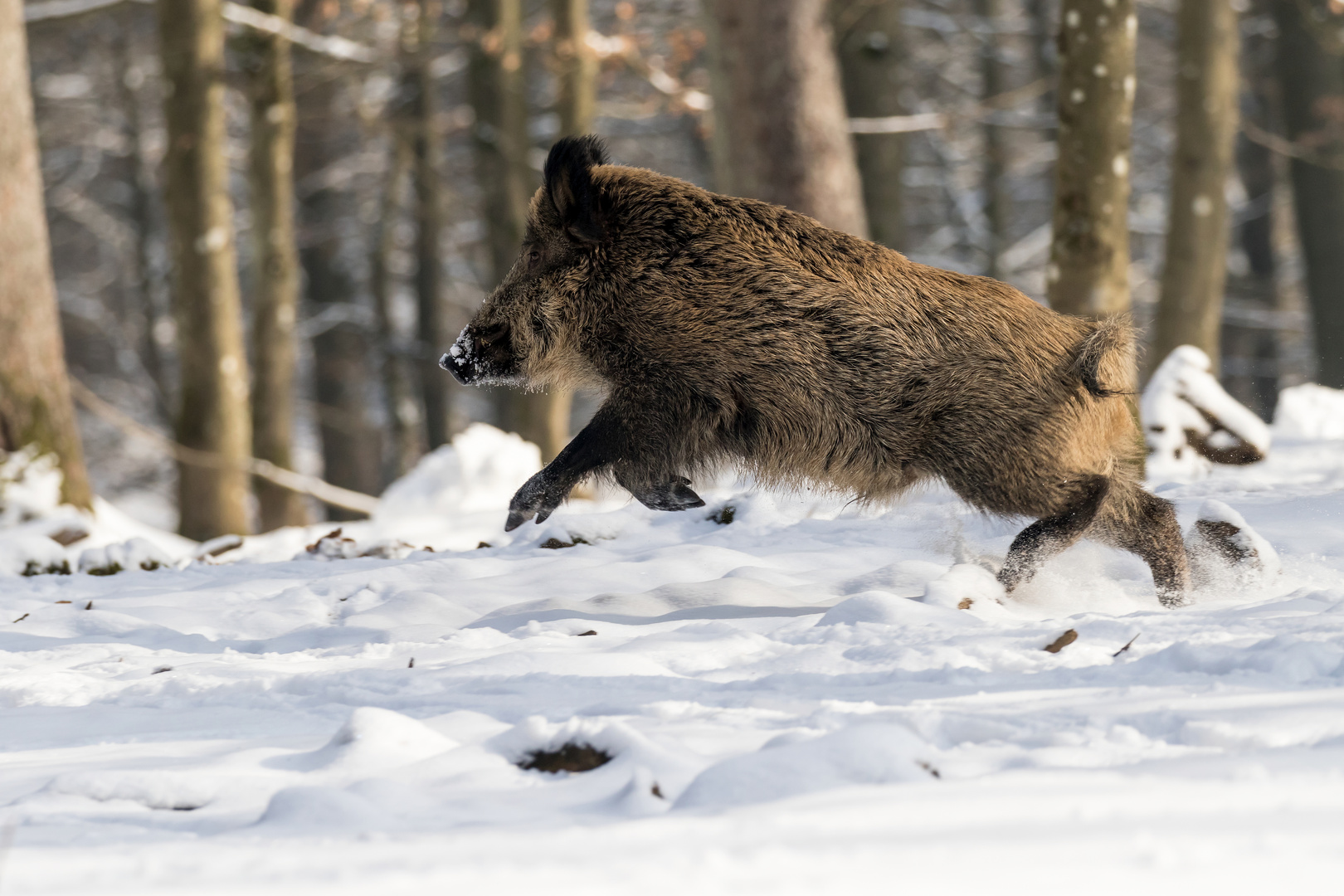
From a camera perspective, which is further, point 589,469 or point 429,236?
point 429,236

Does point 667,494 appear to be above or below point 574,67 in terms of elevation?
below

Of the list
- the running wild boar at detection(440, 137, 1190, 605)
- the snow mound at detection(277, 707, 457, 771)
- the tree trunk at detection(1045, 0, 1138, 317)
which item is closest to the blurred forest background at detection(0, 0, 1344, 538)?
the tree trunk at detection(1045, 0, 1138, 317)

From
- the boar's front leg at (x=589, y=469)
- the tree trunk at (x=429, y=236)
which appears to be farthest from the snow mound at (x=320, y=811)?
the tree trunk at (x=429, y=236)

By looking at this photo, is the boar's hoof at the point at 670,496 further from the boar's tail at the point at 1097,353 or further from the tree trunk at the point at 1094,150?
the tree trunk at the point at 1094,150

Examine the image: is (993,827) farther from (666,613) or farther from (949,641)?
(666,613)

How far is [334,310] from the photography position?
18.7 meters

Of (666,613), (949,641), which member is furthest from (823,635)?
(666,613)

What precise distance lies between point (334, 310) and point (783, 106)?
39.4ft

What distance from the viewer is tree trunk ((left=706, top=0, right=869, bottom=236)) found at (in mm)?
8047

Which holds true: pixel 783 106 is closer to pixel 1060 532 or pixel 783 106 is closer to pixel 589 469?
pixel 589 469

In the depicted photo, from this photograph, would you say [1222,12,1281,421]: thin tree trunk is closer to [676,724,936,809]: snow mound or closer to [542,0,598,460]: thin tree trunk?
[542,0,598,460]: thin tree trunk

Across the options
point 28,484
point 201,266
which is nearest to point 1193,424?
point 28,484

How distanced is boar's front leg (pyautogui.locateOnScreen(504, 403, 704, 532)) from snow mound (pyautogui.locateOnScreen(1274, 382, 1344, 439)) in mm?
5599

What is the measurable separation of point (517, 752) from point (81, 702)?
1.38 meters
